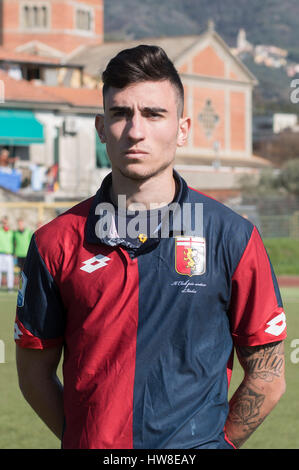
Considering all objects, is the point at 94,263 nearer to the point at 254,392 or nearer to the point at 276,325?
the point at 276,325

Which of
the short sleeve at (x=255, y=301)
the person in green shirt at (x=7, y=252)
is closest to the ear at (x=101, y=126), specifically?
the short sleeve at (x=255, y=301)

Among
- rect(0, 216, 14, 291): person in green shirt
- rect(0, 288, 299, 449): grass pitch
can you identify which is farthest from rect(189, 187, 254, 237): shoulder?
rect(0, 216, 14, 291): person in green shirt

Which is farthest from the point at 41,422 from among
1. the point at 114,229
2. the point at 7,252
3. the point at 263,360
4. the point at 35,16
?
the point at 35,16

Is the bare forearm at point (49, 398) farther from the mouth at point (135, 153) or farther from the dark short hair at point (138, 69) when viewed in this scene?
the dark short hair at point (138, 69)

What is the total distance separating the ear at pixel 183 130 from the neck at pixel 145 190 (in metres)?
0.14

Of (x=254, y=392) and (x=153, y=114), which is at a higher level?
(x=153, y=114)

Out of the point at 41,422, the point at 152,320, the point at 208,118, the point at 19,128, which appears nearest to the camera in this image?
the point at 152,320

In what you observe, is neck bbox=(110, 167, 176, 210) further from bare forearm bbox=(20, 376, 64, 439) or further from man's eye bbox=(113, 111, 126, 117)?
bare forearm bbox=(20, 376, 64, 439)

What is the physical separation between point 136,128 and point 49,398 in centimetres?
102

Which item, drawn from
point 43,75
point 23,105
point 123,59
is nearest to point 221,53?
point 43,75

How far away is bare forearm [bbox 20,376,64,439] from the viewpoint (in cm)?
323

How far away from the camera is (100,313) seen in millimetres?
2963

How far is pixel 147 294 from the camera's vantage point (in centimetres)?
297

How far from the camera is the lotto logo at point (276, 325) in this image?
306 centimetres
